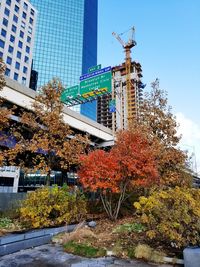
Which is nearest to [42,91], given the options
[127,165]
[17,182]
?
[127,165]

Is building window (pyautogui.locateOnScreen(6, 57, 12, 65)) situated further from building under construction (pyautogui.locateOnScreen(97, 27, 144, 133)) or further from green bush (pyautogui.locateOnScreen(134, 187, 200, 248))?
green bush (pyautogui.locateOnScreen(134, 187, 200, 248))

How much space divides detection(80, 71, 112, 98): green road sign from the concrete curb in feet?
57.8

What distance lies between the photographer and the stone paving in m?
6.29

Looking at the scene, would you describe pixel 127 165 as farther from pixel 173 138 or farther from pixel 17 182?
pixel 17 182

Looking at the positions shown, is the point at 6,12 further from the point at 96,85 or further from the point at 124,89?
the point at 124,89

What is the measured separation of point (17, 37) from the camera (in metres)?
56.6

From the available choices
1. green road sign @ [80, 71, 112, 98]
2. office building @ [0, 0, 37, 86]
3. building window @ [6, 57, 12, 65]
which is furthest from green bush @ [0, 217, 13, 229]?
building window @ [6, 57, 12, 65]

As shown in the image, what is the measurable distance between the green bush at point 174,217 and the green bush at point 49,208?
14.5 feet

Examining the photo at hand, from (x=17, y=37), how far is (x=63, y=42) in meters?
36.0

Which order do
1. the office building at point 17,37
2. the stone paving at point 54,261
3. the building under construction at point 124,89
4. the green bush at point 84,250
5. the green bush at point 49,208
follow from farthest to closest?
1. the building under construction at point 124,89
2. the office building at point 17,37
3. the green bush at point 49,208
4. the green bush at point 84,250
5. the stone paving at point 54,261

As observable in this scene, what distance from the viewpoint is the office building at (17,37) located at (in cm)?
5311

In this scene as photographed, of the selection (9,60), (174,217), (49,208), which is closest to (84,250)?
(174,217)

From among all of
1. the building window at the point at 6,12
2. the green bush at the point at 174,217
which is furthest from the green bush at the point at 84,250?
the building window at the point at 6,12

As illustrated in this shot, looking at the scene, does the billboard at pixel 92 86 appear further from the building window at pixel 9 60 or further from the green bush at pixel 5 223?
the building window at pixel 9 60
